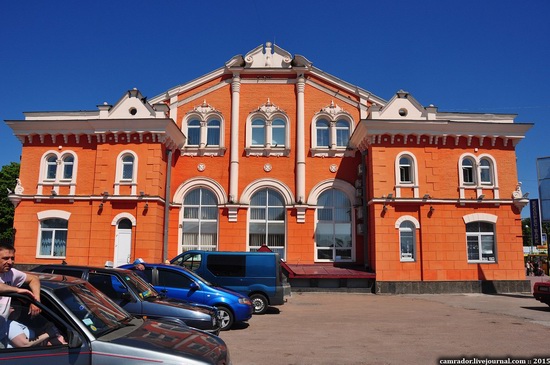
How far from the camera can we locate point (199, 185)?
24.2 m

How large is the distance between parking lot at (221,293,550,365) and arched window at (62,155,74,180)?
14.5 meters

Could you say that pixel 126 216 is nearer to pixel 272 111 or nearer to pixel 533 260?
pixel 272 111

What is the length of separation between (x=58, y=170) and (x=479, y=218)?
908 inches

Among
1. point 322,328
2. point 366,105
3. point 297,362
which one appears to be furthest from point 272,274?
point 366,105

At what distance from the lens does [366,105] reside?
25125mm

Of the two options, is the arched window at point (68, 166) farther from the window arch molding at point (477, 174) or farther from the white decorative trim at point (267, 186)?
the window arch molding at point (477, 174)

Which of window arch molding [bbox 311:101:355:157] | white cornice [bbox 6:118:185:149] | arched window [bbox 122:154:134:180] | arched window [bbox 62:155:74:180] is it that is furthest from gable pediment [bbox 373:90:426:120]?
arched window [bbox 62:155:74:180]

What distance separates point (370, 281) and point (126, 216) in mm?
13116

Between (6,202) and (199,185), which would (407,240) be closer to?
(199,185)

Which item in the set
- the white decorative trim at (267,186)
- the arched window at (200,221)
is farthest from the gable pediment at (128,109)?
the white decorative trim at (267,186)

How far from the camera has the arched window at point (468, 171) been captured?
898 inches

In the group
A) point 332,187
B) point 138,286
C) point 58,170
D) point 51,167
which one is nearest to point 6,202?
point 51,167

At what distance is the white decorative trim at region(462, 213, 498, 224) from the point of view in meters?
22.0

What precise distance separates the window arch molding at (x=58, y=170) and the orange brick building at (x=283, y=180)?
75mm
